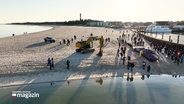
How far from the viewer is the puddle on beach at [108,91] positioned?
19.2m

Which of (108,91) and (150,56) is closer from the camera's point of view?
(108,91)

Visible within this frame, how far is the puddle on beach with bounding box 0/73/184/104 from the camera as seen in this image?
19.2 meters

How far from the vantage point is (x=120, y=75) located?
2659 cm

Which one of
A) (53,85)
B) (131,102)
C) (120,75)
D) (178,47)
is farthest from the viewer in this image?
(178,47)

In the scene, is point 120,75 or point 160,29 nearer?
point 120,75

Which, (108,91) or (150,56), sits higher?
(150,56)

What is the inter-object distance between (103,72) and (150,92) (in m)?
7.20

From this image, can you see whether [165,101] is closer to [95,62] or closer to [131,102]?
[131,102]

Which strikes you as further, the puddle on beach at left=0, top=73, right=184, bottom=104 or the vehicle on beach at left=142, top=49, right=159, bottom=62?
the vehicle on beach at left=142, top=49, right=159, bottom=62

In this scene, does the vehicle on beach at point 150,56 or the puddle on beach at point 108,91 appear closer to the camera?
the puddle on beach at point 108,91

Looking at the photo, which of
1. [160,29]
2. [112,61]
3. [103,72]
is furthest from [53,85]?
[160,29]

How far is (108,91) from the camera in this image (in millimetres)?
21609

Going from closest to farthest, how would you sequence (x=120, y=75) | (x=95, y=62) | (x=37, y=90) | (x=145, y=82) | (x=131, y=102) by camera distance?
(x=131, y=102)
(x=37, y=90)
(x=145, y=82)
(x=120, y=75)
(x=95, y=62)

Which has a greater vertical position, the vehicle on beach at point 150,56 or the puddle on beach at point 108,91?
the vehicle on beach at point 150,56
